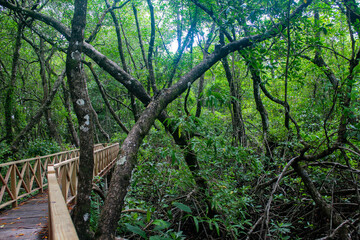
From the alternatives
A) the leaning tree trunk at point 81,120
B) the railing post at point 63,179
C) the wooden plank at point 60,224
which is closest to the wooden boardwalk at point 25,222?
the railing post at point 63,179

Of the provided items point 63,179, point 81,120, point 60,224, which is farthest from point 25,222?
point 60,224

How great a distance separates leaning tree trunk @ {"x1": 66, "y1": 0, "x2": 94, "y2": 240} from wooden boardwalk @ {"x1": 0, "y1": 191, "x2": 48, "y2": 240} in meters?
1.16

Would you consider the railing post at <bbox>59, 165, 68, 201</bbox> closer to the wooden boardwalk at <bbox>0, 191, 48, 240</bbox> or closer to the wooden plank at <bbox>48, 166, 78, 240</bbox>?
the wooden boardwalk at <bbox>0, 191, 48, 240</bbox>

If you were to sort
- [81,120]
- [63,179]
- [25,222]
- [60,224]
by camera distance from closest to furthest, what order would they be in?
[60,224] → [81,120] → [25,222] → [63,179]

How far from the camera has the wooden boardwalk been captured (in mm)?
3482

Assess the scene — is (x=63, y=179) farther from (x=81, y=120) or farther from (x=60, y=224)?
(x=60, y=224)

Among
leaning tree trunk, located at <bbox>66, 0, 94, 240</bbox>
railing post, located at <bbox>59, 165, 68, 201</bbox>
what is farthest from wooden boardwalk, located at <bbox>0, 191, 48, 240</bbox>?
leaning tree trunk, located at <bbox>66, 0, 94, 240</bbox>

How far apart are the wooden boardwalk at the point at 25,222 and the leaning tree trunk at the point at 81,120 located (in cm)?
116

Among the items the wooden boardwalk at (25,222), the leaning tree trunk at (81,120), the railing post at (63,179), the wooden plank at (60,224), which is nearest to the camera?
the wooden plank at (60,224)

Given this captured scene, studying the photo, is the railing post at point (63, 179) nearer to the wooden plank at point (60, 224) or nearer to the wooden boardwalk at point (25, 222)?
the wooden boardwalk at point (25, 222)

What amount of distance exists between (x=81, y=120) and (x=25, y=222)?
107 inches

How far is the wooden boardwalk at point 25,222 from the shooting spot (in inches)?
137

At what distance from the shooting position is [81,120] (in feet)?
9.61

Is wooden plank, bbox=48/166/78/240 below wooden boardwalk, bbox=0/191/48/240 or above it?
above
